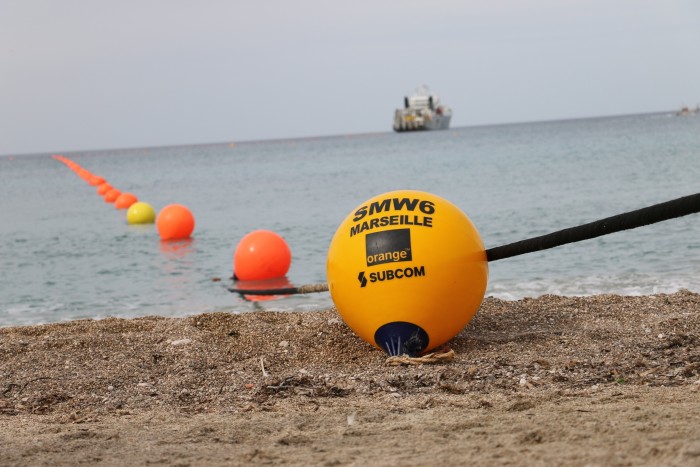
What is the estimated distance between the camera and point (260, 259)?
11.3m

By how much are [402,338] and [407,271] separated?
0.53 meters

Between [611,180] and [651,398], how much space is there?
22.7 meters

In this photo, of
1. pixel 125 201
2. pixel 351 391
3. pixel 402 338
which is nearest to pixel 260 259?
pixel 402 338

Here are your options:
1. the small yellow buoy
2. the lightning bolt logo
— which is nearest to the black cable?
the lightning bolt logo

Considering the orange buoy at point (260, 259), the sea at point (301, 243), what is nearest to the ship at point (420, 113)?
the sea at point (301, 243)

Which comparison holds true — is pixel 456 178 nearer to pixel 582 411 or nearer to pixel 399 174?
pixel 399 174

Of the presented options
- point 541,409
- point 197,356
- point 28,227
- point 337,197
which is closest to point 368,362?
point 197,356

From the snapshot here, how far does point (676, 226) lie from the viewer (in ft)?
A: 46.0

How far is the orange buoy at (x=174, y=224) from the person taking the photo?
1753 centimetres

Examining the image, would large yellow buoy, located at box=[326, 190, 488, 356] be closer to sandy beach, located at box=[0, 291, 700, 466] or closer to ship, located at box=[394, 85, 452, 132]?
sandy beach, located at box=[0, 291, 700, 466]

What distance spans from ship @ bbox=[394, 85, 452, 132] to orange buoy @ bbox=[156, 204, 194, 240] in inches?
3540

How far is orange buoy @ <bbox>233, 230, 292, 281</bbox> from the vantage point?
1135cm

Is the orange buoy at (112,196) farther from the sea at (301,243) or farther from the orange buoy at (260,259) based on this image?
the orange buoy at (260,259)

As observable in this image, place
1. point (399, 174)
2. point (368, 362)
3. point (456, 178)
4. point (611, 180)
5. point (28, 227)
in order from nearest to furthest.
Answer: point (368, 362), point (28, 227), point (611, 180), point (456, 178), point (399, 174)
